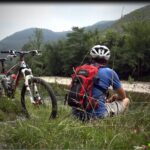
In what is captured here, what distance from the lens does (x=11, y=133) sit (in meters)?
4.16

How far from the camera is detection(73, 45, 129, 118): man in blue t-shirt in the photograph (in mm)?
5266

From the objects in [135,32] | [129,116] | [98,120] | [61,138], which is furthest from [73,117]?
[135,32]

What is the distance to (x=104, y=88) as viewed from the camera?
17.7 feet

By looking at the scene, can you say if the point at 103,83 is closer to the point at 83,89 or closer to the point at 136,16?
the point at 83,89

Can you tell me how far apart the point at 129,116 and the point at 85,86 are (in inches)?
34.5

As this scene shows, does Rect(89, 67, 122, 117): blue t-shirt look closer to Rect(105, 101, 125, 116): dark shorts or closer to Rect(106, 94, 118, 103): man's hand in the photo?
Rect(105, 101, 125, 116): dark shorts

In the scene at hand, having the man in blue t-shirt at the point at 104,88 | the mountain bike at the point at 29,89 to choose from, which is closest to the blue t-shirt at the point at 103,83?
the man in blue t-shirt at the point at 104,88

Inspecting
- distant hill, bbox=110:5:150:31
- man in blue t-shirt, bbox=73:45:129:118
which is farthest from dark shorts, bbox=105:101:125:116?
distant hill, bbox=110:5:150:31

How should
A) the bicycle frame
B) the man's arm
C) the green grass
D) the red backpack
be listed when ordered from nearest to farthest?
the green grass, the red backpack, the man's arm, the bicycle frame

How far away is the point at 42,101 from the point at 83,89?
1.03 metres

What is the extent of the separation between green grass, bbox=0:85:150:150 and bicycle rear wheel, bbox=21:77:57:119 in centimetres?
115

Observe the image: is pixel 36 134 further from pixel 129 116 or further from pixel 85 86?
pixel 85 86

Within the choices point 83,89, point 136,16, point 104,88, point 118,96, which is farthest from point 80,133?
point 136,16

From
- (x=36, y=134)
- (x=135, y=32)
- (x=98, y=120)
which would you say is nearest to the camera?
(x=36, y=134)
